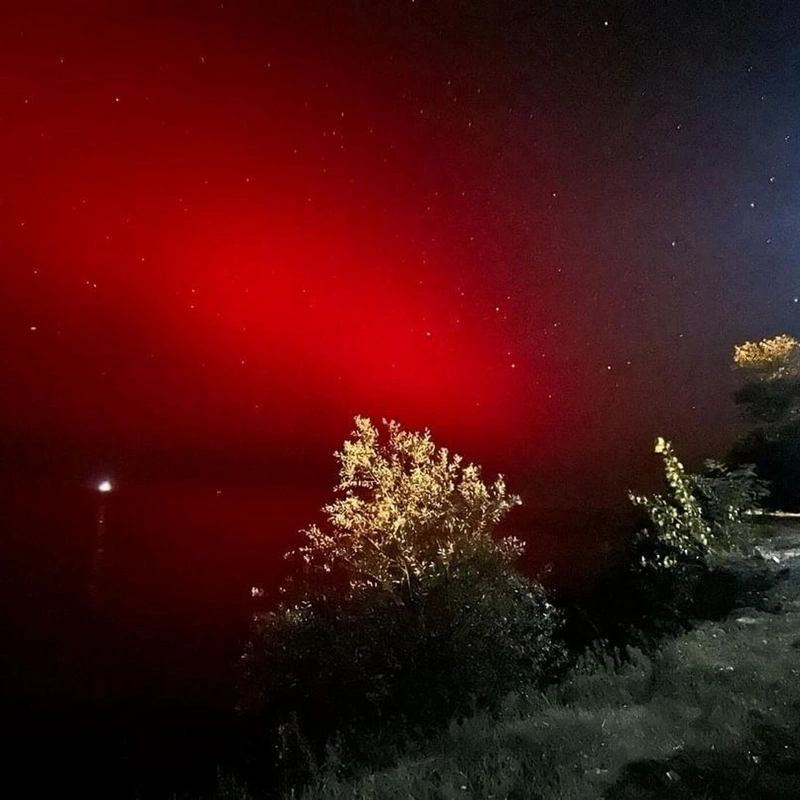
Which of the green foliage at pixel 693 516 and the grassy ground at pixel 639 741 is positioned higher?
the green foliage at pixel 693 516

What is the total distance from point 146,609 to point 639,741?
5413 centimetres

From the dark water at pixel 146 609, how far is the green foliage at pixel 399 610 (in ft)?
5.47

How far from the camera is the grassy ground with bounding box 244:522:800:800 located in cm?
677

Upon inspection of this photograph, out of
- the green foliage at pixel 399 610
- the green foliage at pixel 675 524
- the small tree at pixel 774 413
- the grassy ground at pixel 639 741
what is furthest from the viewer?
the small tree at pixel 774 413

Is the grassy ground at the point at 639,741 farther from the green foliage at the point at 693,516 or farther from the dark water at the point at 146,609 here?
the dark water at the point at 146,609

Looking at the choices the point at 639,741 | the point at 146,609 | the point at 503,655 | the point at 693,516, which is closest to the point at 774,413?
the point at 693,516

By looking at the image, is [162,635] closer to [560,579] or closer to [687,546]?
[560,579]

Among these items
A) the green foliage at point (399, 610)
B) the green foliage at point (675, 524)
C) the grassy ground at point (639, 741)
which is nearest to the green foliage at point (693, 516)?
the green foliage at point (675, 524)

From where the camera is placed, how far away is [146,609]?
188ft

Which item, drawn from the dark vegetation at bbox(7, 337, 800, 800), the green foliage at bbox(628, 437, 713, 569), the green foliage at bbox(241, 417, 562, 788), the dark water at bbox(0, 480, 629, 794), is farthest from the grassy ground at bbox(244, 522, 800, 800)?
the dark water at bbox(0, 480, 629, 794)

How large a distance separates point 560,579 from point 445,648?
8.67 m

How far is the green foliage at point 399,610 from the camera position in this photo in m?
14.2

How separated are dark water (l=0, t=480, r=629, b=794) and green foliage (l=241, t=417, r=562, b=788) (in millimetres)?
1668

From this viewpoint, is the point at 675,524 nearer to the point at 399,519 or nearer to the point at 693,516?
the point at 693,516
